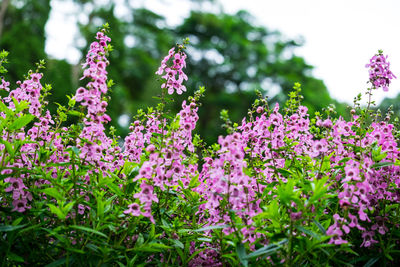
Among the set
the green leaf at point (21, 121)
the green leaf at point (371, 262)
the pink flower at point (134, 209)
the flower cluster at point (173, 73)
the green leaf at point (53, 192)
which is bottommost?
the green leaf at point (371, 262)

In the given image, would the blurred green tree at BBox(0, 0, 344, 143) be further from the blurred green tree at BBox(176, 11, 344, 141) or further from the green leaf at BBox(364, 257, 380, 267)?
the green leaf at BBox(364, 257, 380, 267)

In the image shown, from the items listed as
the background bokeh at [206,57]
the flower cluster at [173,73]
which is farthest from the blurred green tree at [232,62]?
the flower cluster at [173,73]

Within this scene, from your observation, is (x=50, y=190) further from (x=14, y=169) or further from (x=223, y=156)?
(x=223, y=156)

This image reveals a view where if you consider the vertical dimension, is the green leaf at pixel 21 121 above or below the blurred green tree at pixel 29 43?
below

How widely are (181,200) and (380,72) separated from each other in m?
1.93

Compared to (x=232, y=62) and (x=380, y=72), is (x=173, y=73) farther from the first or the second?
(x=232, y=62)

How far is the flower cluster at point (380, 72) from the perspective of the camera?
2.91 meters

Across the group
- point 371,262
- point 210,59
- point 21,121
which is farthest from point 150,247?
point 210,59

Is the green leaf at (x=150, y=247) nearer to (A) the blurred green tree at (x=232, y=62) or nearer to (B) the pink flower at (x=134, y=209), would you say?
(B) the pink flower at (x=134, y=209)

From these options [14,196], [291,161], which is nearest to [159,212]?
[14,196]

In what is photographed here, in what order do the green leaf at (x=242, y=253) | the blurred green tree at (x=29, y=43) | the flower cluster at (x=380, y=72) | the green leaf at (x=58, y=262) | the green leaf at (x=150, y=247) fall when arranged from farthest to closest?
the blurred green tree at (x=29, y=43) → the flower cluster at (x=380, y=72) → the green leaf at (x=150, y=247) → the green leaf at (x=58, y=262) → the green leaf at (x=242, y=253)

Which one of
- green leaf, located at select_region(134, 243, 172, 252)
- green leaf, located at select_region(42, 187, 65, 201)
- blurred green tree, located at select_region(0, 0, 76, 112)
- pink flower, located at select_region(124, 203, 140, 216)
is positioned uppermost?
blurred green tree, located at select_region(0, 0, 76, 112)

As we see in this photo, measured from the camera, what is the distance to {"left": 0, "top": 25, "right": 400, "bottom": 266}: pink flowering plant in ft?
7.20

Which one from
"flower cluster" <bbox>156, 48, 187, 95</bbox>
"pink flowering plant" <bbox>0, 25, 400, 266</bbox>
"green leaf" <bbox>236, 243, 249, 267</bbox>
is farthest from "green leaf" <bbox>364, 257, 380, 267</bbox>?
"flower cluster" <bbox>156, 48, 187, 95</bbox>
